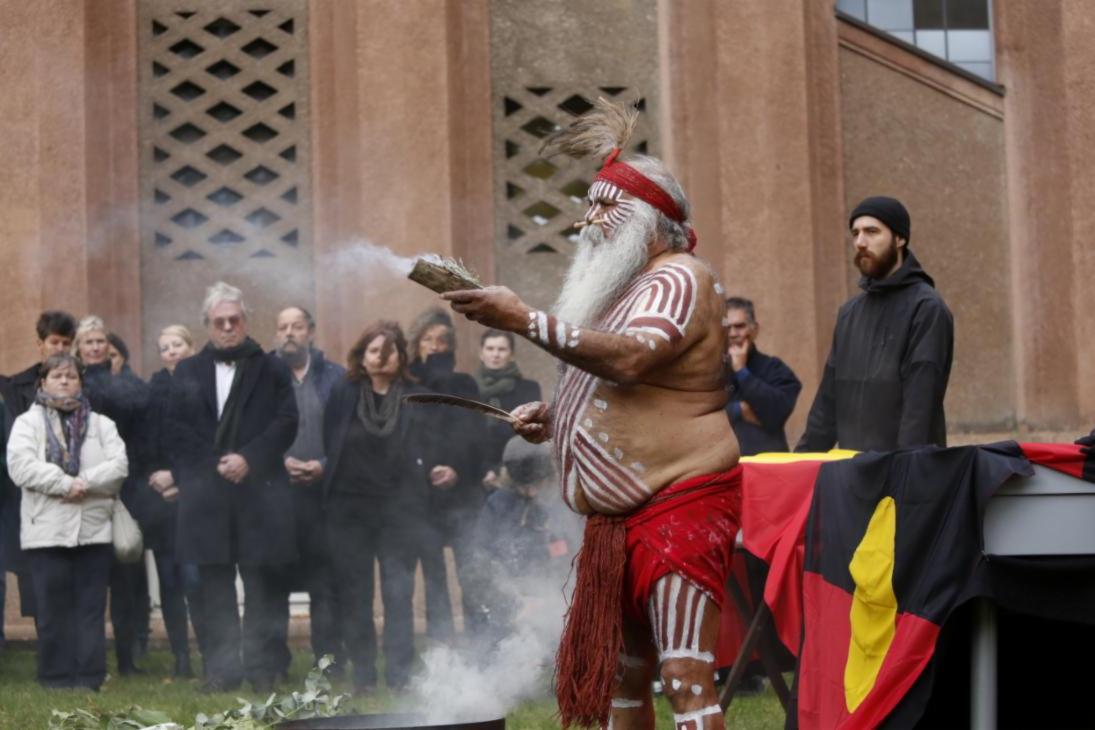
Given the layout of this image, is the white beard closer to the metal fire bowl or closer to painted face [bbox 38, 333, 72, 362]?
the metal fire bowl

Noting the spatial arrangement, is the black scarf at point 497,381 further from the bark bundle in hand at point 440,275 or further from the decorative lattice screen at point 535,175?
the bark bundle in hand at point 440,275

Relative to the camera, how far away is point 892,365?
656cm

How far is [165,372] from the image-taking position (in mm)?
9719

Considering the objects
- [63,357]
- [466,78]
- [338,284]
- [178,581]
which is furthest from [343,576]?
[466,78]

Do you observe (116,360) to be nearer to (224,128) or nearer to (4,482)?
(4,482)

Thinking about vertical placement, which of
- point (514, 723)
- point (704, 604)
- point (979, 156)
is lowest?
point (514, 723)

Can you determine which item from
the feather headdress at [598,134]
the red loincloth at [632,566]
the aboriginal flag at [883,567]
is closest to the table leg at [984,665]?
the aboriginal flag at [883,567]

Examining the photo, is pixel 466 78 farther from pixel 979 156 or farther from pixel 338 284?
pixel 979 156

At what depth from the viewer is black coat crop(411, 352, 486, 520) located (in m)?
9.39

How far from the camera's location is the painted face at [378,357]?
30.2 ft

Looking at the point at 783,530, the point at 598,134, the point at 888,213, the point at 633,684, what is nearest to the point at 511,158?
the point at 888,213

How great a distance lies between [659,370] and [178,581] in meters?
5.65

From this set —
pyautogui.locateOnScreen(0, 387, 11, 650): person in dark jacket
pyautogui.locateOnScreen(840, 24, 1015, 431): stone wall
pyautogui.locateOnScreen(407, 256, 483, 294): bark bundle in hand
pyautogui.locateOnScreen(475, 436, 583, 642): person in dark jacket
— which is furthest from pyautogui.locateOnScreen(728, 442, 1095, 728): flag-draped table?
pyautogui.locateOnScreen(840, 24, 1015, 431): stone wall

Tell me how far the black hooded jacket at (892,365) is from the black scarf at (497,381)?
2972 millimetres
